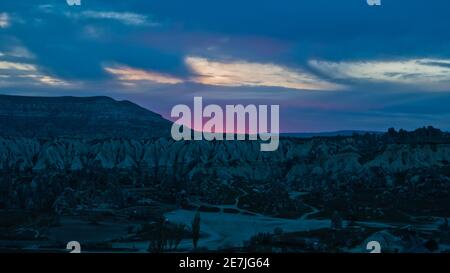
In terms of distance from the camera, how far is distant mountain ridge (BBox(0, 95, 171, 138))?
139500 mm

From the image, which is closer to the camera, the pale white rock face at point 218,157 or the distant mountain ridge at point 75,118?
the pale white rock face at point 218,157

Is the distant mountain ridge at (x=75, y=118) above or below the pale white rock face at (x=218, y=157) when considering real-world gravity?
above

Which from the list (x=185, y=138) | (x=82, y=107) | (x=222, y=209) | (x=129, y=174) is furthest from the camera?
(x=82, y=107)

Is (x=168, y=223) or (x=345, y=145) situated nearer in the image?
(x=168, y=223)

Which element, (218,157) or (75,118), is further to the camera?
(75,118)

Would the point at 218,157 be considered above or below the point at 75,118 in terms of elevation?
below

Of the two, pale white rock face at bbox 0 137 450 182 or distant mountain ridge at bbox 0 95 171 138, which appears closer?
pale white rock face at bbox 0 137 450 182

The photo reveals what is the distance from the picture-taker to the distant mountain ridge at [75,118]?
5492 inches

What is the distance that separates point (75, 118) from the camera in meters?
152
